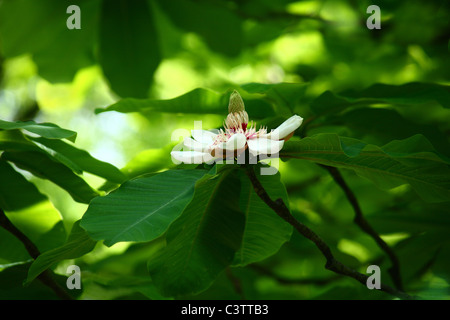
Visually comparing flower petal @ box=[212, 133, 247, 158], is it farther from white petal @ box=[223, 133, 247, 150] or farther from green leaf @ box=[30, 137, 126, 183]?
green leaf @ box=[30, 137, 126, 183]

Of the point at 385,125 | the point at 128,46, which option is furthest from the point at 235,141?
the point at 128,46

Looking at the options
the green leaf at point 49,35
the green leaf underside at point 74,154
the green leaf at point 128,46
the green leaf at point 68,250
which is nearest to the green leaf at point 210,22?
the green leaf at point 128,46

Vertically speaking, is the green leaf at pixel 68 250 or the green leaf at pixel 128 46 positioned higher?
the green leaf at pixel 128 46

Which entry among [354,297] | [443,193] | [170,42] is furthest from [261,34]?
[443,193]

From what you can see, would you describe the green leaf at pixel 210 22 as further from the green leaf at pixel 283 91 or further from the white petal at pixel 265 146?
the white petal at pixel 265 146
